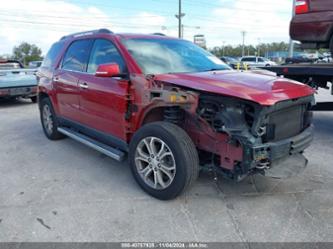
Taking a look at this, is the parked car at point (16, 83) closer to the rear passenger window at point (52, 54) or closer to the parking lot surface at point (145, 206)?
the rear passenger window at point (52, 54)

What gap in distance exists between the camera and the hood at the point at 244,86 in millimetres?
2852

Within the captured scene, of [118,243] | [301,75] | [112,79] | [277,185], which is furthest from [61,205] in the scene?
[301,75]

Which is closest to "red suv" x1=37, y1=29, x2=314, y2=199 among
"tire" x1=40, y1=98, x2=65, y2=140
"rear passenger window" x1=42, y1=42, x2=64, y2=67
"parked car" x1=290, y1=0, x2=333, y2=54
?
"rear passenger window" x1=42, y1=42, x2=64, y2=67

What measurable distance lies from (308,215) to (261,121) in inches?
42.4

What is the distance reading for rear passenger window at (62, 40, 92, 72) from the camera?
4.58 m

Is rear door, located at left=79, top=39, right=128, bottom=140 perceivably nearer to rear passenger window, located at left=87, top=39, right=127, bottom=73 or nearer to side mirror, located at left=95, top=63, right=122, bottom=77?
rear passenger window, located at left=87, top=39, right=127, bottom=73

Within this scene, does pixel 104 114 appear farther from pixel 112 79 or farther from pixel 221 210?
pixel 221 210

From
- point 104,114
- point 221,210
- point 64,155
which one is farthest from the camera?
point 64,155

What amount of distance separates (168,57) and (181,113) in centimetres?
96

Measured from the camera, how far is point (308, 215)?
10.1 feet

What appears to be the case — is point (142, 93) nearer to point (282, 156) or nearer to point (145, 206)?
point (145, 206)

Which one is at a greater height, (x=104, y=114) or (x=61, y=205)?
(x=104, y=114)

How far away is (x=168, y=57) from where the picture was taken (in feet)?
13.2

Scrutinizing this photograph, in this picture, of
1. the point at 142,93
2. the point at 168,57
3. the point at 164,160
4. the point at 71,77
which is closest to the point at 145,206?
the point at 164,160
